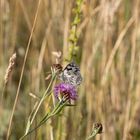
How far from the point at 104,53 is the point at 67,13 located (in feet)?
0.66

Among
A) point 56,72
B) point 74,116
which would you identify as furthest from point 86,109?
point 56,72

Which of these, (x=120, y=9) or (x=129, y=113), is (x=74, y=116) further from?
(x=120, y=9)

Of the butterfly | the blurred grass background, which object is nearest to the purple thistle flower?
the butterfly

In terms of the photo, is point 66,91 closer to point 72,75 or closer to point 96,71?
point 72,75

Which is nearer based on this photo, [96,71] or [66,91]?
[66,91]

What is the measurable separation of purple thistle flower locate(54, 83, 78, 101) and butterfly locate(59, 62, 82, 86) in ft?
0.11

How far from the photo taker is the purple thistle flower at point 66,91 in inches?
36.1

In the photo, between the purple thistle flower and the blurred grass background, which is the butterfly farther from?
the blurred grass background

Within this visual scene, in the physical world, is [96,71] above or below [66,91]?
above

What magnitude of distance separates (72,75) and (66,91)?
6cm

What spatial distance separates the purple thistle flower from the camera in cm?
92

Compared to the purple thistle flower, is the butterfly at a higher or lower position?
higher

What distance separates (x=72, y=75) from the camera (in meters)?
0.87

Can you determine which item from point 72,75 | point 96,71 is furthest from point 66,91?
point 96,71
